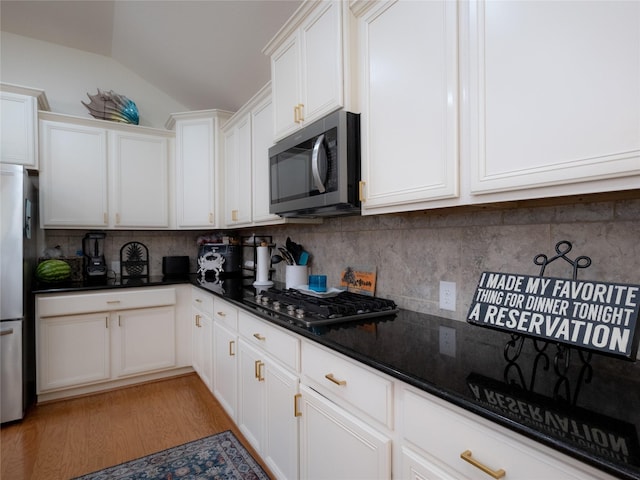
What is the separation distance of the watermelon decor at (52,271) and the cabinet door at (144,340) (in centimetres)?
52

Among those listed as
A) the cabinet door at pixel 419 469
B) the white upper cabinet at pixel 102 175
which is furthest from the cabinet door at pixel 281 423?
the white upper cabinet at pixel 102 175

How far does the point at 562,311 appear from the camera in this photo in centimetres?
87

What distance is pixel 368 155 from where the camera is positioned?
1.43 m

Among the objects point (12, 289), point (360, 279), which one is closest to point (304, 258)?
point (360, 279)

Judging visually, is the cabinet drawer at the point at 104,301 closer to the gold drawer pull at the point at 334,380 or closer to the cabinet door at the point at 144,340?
the cabinet door at the point at 144,340

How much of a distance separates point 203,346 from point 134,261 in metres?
1.29

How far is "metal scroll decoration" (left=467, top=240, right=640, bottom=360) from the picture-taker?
2.50 feet

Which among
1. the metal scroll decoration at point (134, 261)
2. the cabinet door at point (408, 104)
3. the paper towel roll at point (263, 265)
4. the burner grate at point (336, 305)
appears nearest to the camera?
the cabinet door at point (408, 104)

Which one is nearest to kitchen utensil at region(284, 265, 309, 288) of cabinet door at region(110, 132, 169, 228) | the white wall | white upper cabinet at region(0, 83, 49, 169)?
cabinet door at region(110, 132, 169, 228)

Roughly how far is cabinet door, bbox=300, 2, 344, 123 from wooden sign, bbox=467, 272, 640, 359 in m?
0.99

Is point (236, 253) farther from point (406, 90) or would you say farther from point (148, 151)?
point (406, 90)

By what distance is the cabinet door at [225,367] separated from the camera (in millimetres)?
2084

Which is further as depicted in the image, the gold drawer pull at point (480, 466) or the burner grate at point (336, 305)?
the burner grate at point (336, 305)

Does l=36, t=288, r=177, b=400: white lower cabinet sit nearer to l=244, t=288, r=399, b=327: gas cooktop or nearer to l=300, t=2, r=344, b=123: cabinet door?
l=244, t=288, r=399, b=327: gas cooktop
